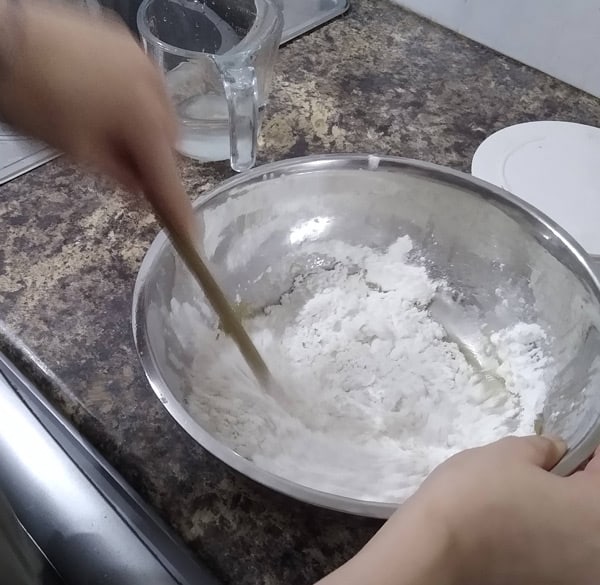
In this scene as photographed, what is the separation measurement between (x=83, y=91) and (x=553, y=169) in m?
0.57

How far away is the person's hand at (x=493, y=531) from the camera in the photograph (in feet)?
1.29

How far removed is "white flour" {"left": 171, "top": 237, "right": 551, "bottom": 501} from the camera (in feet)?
1.74

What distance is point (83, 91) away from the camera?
375 mm

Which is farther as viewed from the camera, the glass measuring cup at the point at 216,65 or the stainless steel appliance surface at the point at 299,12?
the stainless steel appliance surface at the point at 299,12


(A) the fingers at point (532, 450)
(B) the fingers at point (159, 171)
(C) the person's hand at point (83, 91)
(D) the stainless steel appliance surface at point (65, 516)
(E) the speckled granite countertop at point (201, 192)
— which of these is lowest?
(D) the stainless steel appliance surface at point (65, 516)

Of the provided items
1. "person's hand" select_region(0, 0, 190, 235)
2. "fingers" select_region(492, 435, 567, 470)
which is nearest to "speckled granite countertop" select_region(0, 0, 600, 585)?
"fingers" select_region(492, 435, 567, 470)

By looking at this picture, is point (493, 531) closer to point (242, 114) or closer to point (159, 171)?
point (159, 171)

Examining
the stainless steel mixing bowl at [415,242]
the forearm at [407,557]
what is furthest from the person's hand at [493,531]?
the stainless steel mixing bowl at [415,242]

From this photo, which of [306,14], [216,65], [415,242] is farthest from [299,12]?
[415,242]

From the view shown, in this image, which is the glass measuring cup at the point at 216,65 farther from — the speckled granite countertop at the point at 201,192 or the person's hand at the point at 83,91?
the person's hand at the point at 83,91

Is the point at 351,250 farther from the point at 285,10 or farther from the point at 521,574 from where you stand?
the point at 285,10

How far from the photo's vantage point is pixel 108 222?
0.70m

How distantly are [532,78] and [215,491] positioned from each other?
2.30 feet

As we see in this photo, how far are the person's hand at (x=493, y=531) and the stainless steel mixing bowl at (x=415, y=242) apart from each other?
0.36ft
